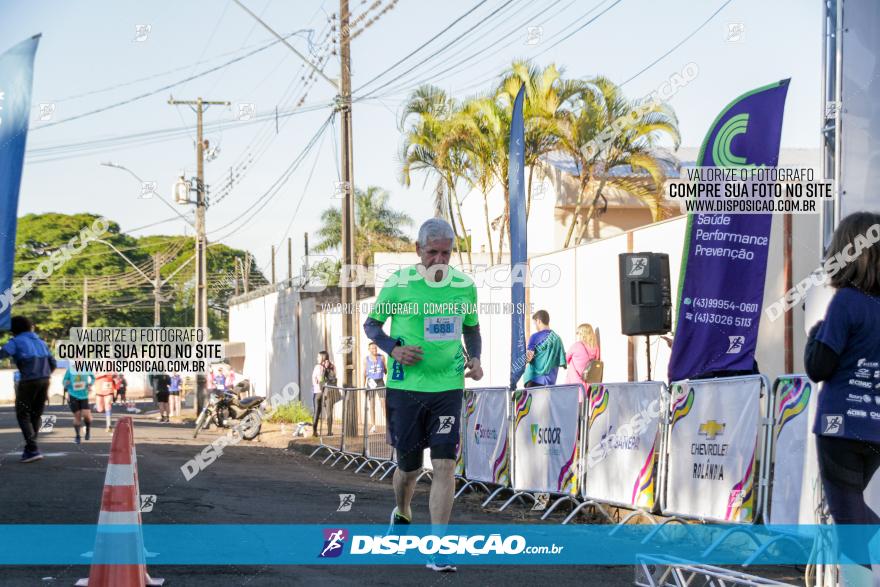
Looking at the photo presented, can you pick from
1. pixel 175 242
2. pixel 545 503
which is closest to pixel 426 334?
pixel 545 503

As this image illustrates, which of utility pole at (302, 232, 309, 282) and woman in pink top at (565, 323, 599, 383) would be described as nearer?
woman in pink top at (565, 323, 599, 383)

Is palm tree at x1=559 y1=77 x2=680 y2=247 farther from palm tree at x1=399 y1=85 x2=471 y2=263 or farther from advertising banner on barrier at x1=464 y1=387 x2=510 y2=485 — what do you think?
advertising banner on barrier at x1=464 y1=387 x2=510 y2=485

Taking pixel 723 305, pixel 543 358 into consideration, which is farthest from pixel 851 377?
pixel 543 358

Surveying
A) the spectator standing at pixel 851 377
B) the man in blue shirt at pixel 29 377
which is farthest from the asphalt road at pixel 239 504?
the spectator standing at pixel 851 377

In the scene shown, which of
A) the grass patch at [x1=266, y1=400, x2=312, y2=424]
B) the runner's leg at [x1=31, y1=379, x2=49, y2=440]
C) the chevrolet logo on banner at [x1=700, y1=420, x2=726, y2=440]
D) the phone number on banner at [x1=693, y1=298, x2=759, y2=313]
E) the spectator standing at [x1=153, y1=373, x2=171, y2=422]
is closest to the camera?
the chevrolet logo on banner at [x1=700, y1=420, x2=726, y2=440]

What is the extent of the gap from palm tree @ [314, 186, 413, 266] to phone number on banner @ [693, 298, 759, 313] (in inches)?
1612

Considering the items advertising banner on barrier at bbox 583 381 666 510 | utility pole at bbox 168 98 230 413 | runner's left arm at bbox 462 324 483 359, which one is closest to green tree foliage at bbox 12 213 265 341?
utility pole at bbox 168 98 230 413

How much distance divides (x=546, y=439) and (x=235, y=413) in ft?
55.8

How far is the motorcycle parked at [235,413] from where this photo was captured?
2395 centimetres

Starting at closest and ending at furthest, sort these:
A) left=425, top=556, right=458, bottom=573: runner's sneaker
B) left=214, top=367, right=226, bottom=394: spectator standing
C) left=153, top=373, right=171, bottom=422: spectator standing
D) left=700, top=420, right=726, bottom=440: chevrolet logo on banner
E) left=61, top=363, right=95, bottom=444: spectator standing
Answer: left=425, top=556, right=458, bottom=573: runner's sneaker
left=700, top=420, right=726, bottom=440: chevrolet logo on banner
left=61, top=363, right=95, bottom=444: spectator standing
left=214, top=367, right=226, bottom=394: spectator standing
left=153, top=373, right=171, bottom=422: spectator standing

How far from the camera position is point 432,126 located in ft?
96.6

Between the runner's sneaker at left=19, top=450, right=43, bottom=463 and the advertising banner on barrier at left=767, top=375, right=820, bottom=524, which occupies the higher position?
the advertising banner on barrier at left=767, top=375, right=820, bottom=524

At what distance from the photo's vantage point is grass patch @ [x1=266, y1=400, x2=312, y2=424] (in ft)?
97.3

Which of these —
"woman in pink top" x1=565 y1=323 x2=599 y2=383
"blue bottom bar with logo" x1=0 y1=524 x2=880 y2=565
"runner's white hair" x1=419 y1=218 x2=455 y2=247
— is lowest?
"blue bottom bar with logo" x1=0 y1=524 x2=880 y2=565
